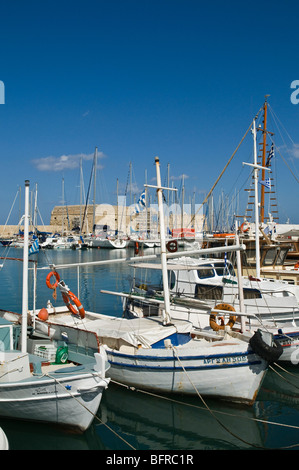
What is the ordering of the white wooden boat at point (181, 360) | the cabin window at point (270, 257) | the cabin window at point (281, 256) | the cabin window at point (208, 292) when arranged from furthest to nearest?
the cabin window at point (281, 256) < the cabin window at point (270, 257) < the cabin window at point (208, 292) < the white wooden boat at point (181, 360)

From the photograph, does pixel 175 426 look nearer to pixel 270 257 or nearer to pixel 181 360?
pixel 181 360

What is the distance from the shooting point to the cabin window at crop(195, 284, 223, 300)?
58.7ft

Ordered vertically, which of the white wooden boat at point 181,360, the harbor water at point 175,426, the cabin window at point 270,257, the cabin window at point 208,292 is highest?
the cabin window at point 270,257

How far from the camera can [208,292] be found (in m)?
18.1

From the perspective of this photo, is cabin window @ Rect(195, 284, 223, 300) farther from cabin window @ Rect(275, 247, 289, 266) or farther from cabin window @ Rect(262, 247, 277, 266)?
cabin window @ Rect(275, 247, 289, 266)

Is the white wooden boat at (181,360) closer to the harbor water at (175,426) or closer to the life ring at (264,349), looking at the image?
the life ring at (264,349)

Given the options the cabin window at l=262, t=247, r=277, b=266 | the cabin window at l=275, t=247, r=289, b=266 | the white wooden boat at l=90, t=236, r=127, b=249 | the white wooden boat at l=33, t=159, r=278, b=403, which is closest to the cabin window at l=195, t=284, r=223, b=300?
the white wooden boat at l=33, t=159, r=278, b=403

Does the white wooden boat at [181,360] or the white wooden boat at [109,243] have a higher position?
the white wooden boat at [109,243]

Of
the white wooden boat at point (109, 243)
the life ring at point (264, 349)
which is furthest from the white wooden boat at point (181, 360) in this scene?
the white wooden boat at point (109, 243)

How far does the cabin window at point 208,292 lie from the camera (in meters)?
17.9

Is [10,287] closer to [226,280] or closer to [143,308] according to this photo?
[143,308]

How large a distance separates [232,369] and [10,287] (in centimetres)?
2738

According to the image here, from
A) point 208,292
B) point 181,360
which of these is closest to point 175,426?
point 181,360
